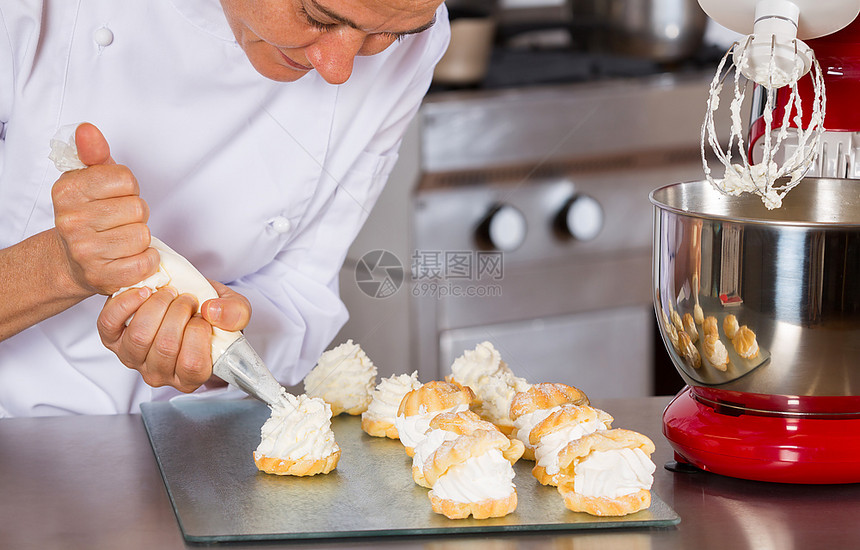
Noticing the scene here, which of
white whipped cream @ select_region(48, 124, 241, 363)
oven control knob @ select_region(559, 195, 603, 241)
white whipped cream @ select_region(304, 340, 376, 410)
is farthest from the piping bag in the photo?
oven control knob @ select_region(559, 195, 603, 241)

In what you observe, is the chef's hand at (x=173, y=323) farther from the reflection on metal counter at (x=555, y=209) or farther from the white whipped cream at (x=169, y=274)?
the reflection on metal counter at (x=555, y=209)

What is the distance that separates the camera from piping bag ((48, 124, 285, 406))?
85 centimetres

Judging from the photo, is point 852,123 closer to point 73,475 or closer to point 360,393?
point 360,393

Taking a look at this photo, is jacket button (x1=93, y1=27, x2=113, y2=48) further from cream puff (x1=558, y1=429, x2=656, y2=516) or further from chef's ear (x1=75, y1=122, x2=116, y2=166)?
cream puff (x1=558, y1=429, x2=656, y2=516)

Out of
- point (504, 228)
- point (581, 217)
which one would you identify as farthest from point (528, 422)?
point (581, 217)

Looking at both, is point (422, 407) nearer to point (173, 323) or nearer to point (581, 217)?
point (173, 323)

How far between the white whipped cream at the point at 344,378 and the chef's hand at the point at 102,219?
0.20m

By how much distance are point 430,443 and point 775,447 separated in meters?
0.28

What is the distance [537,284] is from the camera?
2.14m

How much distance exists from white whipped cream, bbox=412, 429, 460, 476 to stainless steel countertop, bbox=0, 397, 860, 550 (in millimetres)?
78

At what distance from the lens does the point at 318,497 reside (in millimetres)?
766

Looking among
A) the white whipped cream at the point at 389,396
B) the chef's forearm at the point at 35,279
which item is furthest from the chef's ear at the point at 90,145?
the white whipped cream at the point at 389,396

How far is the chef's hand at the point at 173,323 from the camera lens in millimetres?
864

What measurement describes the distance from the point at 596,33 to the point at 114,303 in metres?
1.72
